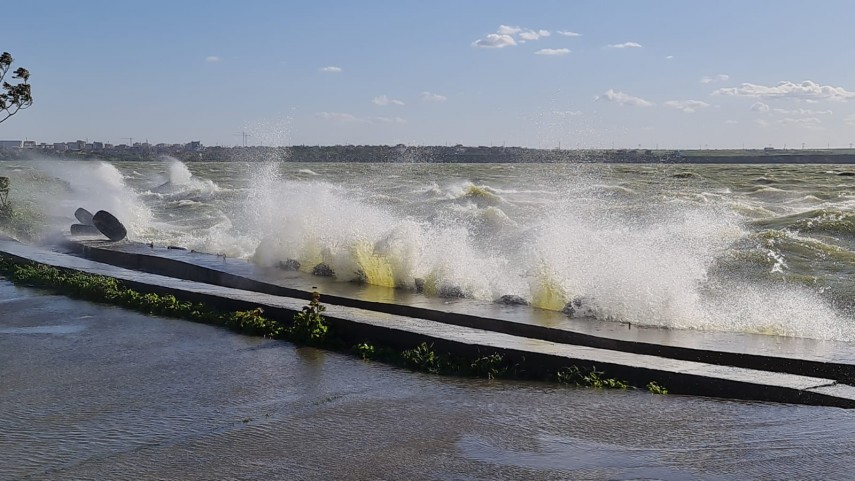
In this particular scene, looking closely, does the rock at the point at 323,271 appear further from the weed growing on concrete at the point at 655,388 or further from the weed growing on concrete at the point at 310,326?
the weed growing on concrete at the point at 655,388

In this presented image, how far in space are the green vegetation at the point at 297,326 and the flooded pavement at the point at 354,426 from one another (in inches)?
7.1

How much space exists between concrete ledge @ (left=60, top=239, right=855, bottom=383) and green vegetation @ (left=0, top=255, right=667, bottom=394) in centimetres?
101

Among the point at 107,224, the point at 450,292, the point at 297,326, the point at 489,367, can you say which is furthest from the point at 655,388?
the point at 107,224

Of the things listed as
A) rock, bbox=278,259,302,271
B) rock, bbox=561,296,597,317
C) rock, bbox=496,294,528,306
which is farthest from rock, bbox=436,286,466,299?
rock, bbox=278,259,302,271

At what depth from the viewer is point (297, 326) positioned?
8227mm

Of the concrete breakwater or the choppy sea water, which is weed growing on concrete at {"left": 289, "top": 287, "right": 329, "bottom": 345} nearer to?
the concrete breakwater

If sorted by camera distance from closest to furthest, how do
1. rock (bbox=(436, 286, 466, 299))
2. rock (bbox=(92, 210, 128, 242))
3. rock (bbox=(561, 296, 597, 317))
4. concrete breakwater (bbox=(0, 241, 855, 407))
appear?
1. concrete breakwater (bbox=(0, 241, 855, 407))
2. rock (bbox=(561, 296, 597, 317))
3. rock (bbox=(436, 286, 466, 299))
4. rock (bbox=(92, 210, 128, 242))

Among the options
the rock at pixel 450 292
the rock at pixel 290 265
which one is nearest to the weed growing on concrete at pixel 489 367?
the rock at pixel 450 292

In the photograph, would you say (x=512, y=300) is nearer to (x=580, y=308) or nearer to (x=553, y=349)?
(x=580, y=308)

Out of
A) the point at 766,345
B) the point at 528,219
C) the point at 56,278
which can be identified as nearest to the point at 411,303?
the point at 766,345

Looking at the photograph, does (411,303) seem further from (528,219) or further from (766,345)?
(528,219)

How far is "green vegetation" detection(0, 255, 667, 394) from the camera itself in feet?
22.3

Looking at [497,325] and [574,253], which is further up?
[574,253]

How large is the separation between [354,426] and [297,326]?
9.27ft
